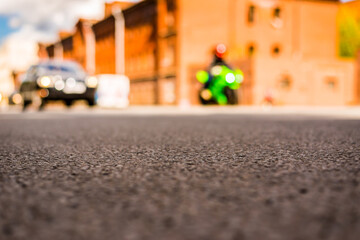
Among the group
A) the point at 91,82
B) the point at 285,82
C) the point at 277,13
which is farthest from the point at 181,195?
the point at 277,13

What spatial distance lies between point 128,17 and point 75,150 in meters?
42.2

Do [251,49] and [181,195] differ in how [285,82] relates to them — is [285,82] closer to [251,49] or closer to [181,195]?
[251,49]

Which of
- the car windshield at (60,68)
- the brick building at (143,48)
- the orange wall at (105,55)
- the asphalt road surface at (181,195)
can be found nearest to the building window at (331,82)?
the brick building at (143,48)

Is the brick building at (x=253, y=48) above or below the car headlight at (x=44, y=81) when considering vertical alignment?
above

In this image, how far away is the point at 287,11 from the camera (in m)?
36.9

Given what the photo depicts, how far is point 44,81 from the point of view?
14.1 metres

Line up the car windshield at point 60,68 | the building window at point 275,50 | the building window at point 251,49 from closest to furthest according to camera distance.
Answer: the car windshield at point 60,68 < the building window at point 251,49 < the building window at point 275,50

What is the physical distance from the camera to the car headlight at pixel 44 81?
14.1 metres

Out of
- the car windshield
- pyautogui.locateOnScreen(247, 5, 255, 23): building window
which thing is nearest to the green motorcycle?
the car windshield

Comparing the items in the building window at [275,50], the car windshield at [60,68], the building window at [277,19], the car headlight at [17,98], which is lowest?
the car headlight at [17,98]

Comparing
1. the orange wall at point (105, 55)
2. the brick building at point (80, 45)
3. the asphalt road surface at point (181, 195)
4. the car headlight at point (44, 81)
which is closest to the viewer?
the asphalt road surface at point (181, 195)

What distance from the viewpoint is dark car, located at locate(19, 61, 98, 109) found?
14.2 m

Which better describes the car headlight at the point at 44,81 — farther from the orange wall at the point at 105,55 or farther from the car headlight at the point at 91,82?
the orange wall at the point at 105,55

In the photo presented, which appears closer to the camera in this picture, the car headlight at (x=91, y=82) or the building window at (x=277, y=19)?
the car headlight at (x=91, y=82)
